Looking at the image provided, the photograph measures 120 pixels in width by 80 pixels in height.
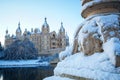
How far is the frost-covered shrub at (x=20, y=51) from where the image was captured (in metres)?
46.8

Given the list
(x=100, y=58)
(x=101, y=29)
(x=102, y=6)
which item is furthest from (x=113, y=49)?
(x=102, y=6)

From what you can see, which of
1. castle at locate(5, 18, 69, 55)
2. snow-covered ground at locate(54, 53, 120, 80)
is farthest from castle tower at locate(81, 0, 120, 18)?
castle at locate(5, 18, 69, 55)

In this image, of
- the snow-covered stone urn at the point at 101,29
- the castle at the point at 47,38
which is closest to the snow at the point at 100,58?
the snow-covered stone urn at the point at 101,29

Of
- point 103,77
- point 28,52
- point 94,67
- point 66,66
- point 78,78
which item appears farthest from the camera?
point 28,52

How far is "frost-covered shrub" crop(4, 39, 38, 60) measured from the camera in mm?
46781

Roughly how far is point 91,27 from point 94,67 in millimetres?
1058

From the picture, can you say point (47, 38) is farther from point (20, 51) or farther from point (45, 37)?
point (20, 51)

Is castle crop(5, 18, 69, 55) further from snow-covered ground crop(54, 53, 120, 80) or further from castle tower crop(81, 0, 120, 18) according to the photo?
snow-covered ground crop(54, 53, 120, 80)

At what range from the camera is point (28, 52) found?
4781 centimetres

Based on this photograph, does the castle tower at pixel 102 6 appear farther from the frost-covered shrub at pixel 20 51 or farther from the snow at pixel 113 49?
the frost-covered shrub at pixel 20 51

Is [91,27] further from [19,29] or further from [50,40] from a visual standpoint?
[19,29]

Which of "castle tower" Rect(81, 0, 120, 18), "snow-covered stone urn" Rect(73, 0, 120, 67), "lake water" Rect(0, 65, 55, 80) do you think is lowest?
"lake water" Rect(0, 65, 55, 80)

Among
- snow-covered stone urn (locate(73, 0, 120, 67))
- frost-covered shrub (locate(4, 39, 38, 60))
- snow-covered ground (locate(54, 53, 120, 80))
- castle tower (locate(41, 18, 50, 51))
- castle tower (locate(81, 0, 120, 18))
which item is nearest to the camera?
snow-covered ground (locate(54, 53, 120, 80))

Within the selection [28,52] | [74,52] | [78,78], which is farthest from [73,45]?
[28,52]
